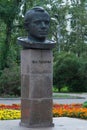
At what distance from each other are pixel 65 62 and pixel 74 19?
21.4 meters

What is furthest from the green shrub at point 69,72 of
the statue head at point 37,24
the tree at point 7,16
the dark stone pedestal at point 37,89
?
the dark stone pedestal at point 37,89

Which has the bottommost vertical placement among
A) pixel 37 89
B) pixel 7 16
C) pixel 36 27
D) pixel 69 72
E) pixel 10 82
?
pixel 69 72

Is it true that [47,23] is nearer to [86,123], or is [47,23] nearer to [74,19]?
[86,123]

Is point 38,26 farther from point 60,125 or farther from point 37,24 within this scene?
point 60,125

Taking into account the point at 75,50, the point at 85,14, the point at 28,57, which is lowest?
the point at 75,50

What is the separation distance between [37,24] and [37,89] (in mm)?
1740

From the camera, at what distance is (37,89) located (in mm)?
13438

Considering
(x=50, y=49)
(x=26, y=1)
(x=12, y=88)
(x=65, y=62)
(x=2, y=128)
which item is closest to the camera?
(x=2, y=128)

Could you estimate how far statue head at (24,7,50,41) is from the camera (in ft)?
44.9

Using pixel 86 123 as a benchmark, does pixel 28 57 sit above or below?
above

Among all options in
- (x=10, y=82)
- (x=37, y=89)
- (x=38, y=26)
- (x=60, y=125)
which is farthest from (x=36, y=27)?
(x=10, y=82)

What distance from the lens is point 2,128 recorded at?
12836mm

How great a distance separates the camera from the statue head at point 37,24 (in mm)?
13688

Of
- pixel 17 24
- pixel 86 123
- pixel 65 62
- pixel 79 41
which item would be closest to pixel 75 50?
pixel 79 41
